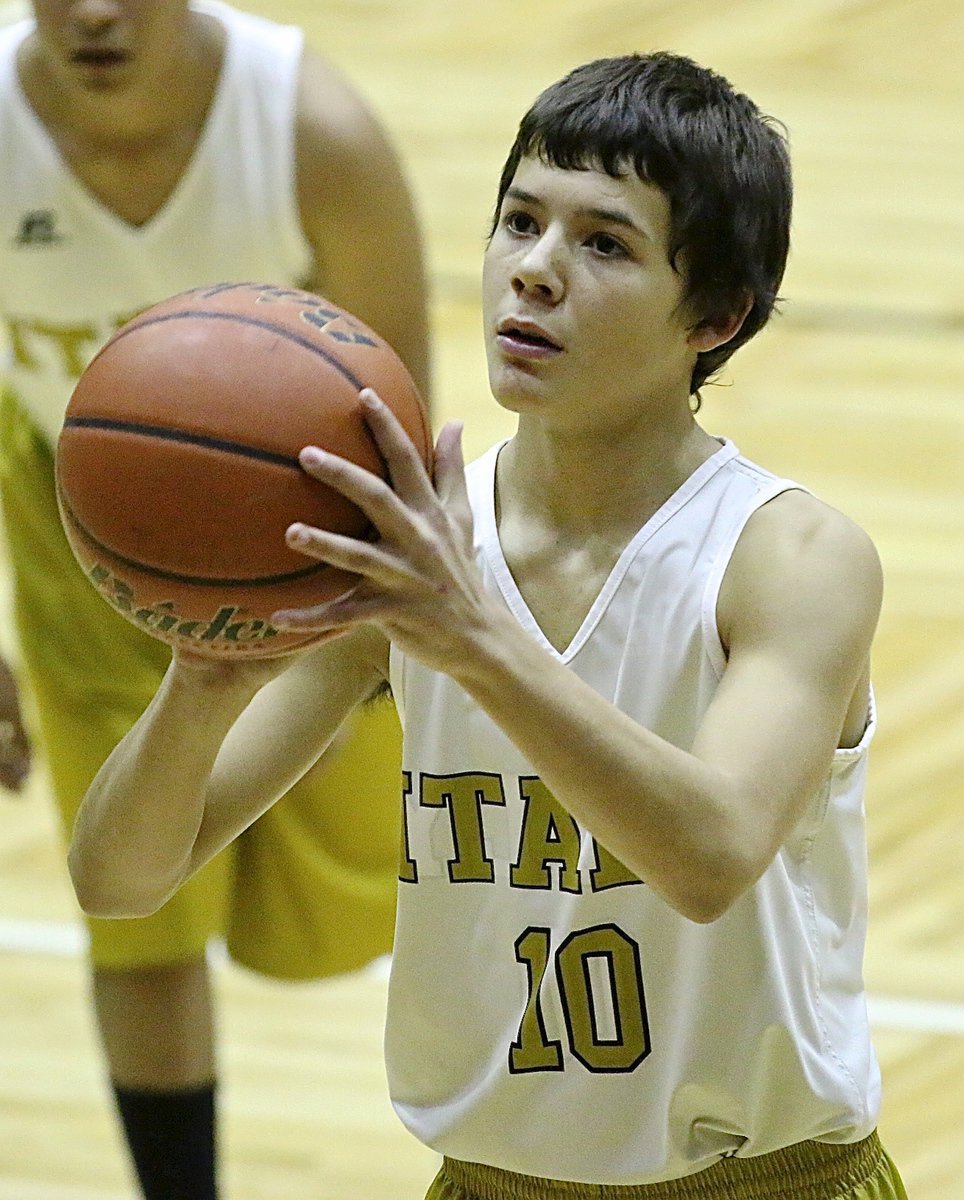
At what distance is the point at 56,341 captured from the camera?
3275 millimetres

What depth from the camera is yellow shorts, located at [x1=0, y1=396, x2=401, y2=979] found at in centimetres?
332

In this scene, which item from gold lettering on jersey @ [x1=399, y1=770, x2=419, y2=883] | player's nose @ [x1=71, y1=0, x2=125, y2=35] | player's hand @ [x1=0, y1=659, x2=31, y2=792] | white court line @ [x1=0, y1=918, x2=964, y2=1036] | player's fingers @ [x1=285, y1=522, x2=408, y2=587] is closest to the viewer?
player's fingers @ [x1=285, y1=522, x2=408, y2=587]

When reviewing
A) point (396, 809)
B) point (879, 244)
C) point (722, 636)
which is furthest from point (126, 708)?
point (879, 244)

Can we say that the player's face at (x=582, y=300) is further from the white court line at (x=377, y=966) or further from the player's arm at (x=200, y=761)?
the white court line at (x=377, y=966)

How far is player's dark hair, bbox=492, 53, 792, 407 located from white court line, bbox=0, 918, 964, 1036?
204 cm

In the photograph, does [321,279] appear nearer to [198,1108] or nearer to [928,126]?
[198,1108]

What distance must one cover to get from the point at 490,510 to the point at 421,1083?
1.86 ft

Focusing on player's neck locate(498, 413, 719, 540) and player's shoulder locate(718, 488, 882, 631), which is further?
player's neck locate(498, 413, 719, 540)

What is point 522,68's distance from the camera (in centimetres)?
769

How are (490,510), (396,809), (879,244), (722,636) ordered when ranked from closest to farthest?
(722,636)
(490,510)
(396,809)
(879,244)

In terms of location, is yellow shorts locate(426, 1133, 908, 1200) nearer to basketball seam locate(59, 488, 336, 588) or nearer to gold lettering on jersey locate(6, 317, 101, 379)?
basketball seam locate(59, 488, 336, 588)

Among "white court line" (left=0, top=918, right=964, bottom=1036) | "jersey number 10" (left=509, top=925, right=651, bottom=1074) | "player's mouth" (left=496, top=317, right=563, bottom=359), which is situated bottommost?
"white court line" (left=0, top=918, right=964, bottom=1036)

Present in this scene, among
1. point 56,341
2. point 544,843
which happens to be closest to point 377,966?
point 56,341

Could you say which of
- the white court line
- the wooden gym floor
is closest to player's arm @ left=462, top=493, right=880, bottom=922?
the wooden gym floor
